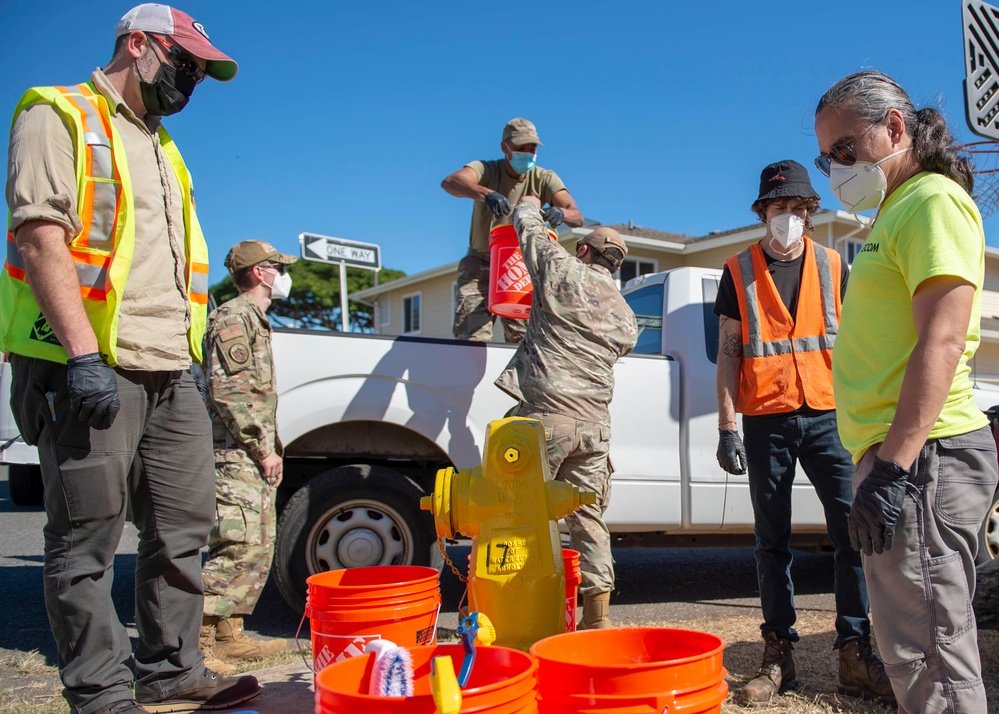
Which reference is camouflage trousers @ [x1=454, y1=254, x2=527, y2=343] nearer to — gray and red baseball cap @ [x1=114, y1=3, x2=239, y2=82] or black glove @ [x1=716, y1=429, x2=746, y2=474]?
black glove @ [x1=716, y1=429, x2=746, y2=474]

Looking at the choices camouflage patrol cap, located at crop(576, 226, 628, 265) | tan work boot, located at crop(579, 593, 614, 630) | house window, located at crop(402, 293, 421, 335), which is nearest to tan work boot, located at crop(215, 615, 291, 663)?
tan work boot, located at crop(579, 593, 614, 630)

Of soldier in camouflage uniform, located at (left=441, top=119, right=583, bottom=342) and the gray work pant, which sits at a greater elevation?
soldier in camouflage uniform, located at (left=441, top=119, right=583, bottom=342)

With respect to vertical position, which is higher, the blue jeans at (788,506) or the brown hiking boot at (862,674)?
the blue jeans at (788,506)

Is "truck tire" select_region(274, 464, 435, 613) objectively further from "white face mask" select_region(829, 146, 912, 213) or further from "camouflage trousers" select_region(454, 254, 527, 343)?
"white face mask" select_region(829, 146, 912, 213)

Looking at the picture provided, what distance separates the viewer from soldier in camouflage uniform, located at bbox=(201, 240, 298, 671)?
3.88 m

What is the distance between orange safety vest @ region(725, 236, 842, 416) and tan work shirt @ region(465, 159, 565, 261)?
1983 millimetres

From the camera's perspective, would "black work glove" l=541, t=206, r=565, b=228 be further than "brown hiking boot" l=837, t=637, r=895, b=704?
Yes

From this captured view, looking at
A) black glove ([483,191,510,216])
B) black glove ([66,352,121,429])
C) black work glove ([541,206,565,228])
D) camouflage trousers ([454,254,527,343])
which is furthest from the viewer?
camouflage trousers ([454,254,527,343])

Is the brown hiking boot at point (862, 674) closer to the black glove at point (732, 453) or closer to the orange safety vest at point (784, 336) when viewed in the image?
the black glove at point (732, 453)

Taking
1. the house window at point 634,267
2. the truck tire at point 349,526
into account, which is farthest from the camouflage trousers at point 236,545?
the house window at point 634,267

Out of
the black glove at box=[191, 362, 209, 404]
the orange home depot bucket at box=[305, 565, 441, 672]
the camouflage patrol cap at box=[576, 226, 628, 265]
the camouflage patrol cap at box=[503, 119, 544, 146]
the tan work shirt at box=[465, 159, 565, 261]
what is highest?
the camouflage patrol cap at box=[503, 119, 544, 146]

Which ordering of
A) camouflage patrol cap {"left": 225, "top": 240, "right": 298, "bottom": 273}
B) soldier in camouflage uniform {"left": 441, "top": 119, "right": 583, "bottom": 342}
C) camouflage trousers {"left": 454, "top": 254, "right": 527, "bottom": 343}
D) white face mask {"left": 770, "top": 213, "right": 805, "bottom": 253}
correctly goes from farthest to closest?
camouflage trousers {"left": 454, "top": 254, "right": 527, "bottom": 343}, soldier in camouflage uniform {"left": 441, "top": 119, "right": 583, "bottom": 342}, camouflage patrol cap {"left": 225, "top": 240, "right": 298, "bottom": 273}, white face mask {"left": 770, "top": 213, "right": 805, "bottom": 253}

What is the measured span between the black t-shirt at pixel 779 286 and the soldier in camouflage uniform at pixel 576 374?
583mm

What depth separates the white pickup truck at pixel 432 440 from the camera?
14.6 ft
